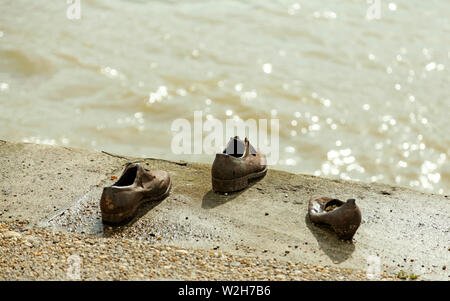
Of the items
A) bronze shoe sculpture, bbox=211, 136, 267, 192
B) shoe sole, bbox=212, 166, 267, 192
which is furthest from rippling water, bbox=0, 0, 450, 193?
shoe sole, bbox=212, 166, 267, 192

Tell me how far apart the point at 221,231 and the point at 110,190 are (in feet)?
2.66

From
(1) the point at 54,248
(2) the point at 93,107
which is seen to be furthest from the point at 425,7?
(1) the point at 54,248

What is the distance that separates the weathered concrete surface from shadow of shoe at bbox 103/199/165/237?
1 cm

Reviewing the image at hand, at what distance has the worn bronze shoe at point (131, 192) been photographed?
12.7 feet

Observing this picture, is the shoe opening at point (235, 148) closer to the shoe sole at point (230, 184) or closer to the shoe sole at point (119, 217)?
the shoe sole at point (230, 184)

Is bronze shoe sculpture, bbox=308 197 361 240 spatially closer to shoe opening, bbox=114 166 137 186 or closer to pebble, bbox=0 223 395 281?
pebble, bbox=0 223 395 281

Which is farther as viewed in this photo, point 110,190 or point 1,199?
point 1,199

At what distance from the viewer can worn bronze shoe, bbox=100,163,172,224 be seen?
388 centimetres

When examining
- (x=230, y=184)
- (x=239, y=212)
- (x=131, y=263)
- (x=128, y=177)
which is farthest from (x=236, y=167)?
(x=131, y=263)

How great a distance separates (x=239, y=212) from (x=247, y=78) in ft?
12.1

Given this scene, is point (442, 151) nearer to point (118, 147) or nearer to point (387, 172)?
point (387, 172)

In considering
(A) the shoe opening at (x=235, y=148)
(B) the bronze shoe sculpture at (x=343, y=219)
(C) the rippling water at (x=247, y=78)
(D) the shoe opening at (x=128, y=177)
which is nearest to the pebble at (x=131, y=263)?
(B) the bronze shoe sculpture at (x=343, y=219)
